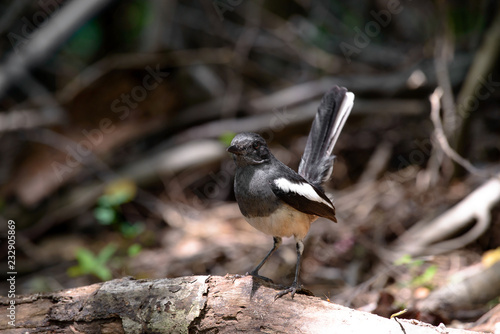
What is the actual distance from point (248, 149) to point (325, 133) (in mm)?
895

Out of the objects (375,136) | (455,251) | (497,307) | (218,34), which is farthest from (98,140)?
(497,307)

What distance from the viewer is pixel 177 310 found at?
2615 mm

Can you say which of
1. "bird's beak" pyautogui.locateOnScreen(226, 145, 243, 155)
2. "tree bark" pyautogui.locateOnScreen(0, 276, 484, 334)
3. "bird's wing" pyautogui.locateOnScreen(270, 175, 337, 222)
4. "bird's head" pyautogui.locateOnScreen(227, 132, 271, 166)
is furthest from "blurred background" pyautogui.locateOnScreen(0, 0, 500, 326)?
"bird's beak" pyautogui.locateOnScreen(226, 145, 243, 155)

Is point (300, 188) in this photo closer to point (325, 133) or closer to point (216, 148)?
point (325, 133)

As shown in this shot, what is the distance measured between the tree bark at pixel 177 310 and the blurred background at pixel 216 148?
1.62m

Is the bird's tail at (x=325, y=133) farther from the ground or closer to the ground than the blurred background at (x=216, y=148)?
closer to the ground

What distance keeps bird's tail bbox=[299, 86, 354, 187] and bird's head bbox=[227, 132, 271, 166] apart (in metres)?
0.63

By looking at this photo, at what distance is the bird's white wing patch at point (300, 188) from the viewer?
124 inches

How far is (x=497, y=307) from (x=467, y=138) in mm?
2655

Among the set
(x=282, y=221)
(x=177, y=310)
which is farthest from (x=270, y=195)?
(x=177, y=310)

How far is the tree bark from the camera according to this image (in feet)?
8.24

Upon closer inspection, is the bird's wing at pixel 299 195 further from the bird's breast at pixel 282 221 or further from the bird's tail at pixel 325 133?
the bird's tail at pixel 325 133

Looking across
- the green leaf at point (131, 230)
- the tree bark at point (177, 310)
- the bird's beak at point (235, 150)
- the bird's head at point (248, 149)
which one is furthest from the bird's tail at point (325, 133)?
the green leaf at point (131, 230)

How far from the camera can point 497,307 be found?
348 centimetres
